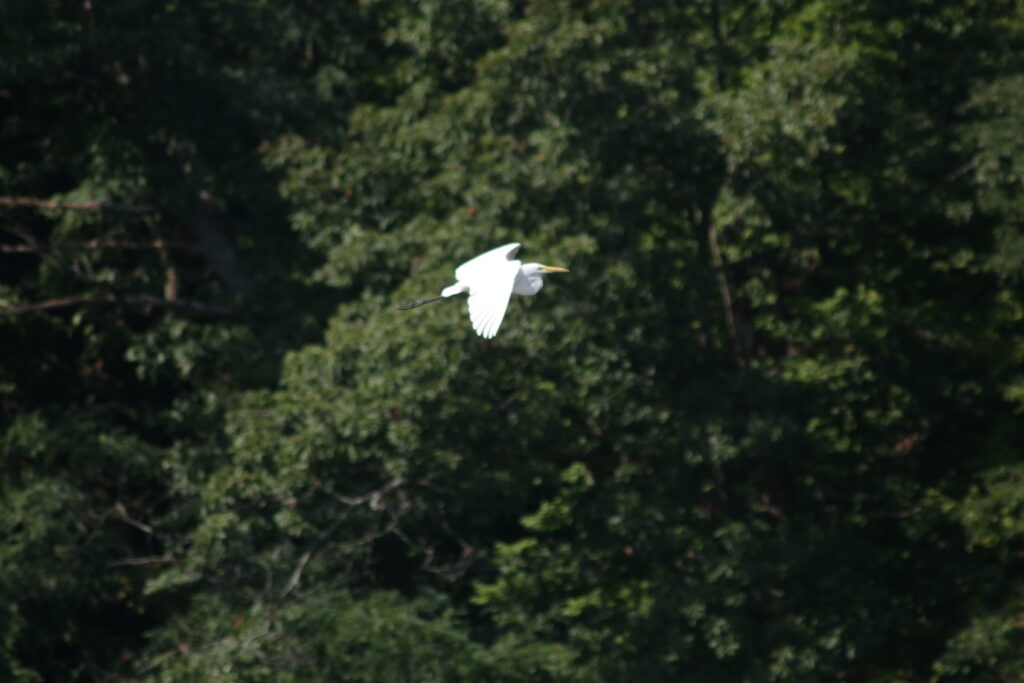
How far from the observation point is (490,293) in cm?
671

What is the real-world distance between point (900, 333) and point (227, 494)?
5.11 meters

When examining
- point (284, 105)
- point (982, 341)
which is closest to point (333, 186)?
point (284, 105)

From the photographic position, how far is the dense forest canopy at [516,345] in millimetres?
10203

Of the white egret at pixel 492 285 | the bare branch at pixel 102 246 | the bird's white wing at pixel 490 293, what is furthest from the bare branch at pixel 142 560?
the bird's white wing at pixel 490 293

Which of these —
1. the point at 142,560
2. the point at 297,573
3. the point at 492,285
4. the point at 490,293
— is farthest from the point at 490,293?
the point at 142,560

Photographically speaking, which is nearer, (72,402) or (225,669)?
(225,669)

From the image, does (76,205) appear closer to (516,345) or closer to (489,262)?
(516,345)

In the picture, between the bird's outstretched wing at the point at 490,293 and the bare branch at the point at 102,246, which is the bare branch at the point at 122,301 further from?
the bird's outstretched wing at the point at 490,293

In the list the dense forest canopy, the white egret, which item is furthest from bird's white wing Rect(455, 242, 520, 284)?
the dense forest canopy

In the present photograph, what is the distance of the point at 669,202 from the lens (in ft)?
36.5

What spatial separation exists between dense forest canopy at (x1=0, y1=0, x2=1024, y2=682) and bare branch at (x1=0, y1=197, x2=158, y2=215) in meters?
0.04

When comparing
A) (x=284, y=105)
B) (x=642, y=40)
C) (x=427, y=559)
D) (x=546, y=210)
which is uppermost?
(x=642, y=40)

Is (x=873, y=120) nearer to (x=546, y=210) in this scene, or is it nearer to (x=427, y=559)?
(x=546, y=210)

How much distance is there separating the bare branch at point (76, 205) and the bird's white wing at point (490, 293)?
13.6 ft
